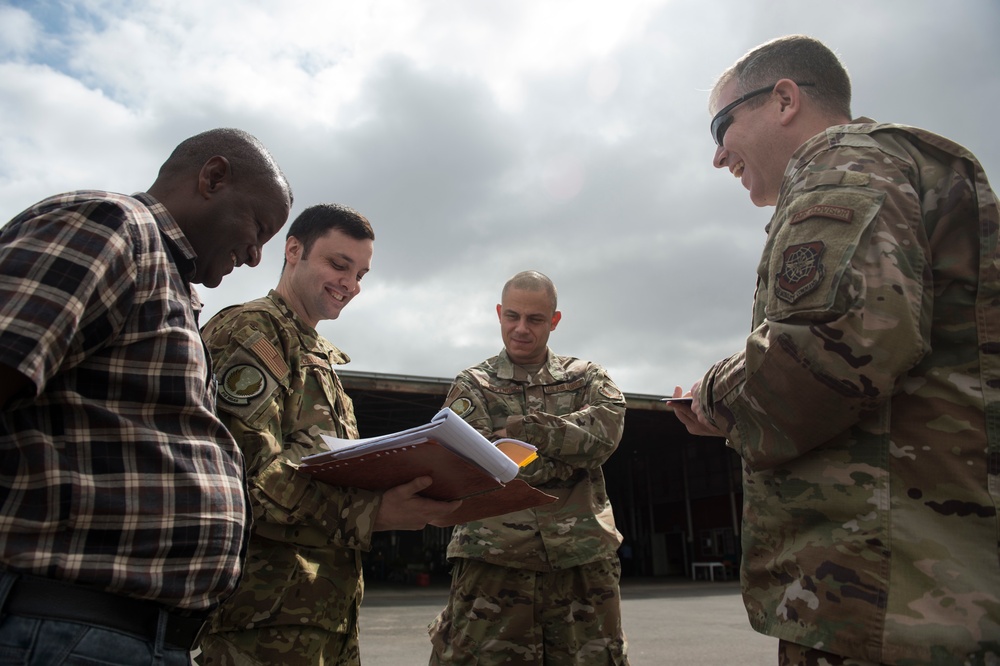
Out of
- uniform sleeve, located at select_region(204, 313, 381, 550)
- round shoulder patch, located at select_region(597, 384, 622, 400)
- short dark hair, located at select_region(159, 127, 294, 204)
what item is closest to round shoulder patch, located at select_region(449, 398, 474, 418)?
round shoulder patch, located at select_region(597, 384, 622, 400)

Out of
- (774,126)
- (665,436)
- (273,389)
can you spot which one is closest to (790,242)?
(774,126)

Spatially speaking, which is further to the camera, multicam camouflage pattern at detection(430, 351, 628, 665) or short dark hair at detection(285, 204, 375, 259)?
multicam camouflage pattern at detection(430, 351, 628, 665)

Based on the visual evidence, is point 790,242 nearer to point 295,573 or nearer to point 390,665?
point 295,573

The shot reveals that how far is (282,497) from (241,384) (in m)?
0.34

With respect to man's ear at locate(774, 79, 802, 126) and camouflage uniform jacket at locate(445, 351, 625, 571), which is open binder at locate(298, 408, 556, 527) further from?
man's ear at locate(774, 79, 802, 126)

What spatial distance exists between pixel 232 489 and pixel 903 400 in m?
1.38

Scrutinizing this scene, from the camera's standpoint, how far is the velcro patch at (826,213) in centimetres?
156

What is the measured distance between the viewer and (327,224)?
2803 millimetres

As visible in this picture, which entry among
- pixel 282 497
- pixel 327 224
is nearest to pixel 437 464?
pixel 282 497

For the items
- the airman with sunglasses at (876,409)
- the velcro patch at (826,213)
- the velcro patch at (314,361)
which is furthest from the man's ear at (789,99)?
the velcro patch at (314,361)

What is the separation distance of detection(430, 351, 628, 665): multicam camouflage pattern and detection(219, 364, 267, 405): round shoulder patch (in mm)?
1248

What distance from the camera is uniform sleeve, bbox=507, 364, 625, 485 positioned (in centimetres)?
311

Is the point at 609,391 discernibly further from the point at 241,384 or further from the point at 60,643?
the point at 60,643

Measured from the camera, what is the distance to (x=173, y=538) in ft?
4.29
